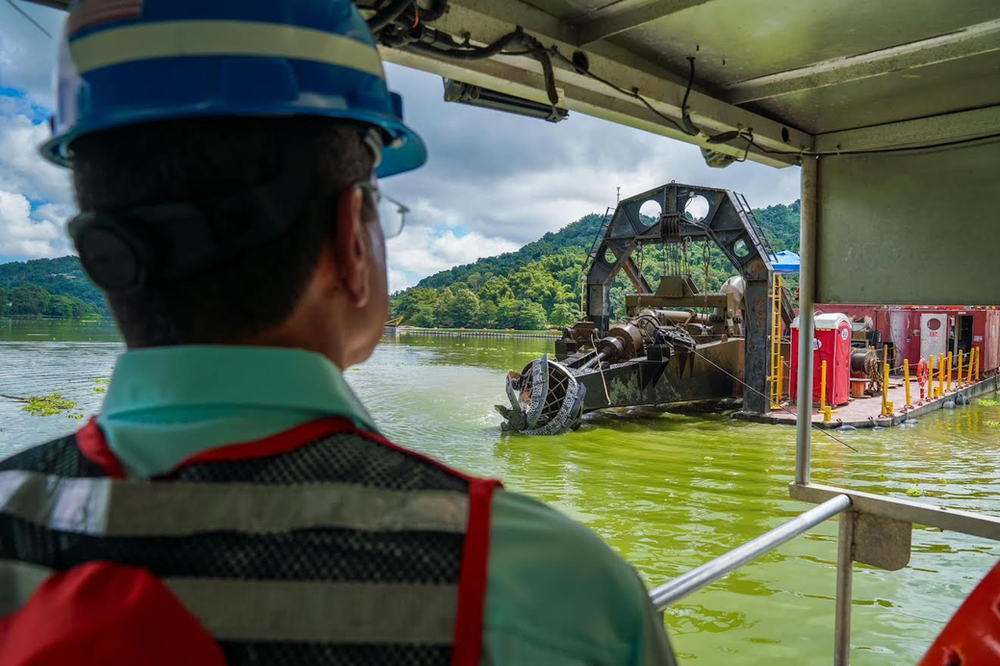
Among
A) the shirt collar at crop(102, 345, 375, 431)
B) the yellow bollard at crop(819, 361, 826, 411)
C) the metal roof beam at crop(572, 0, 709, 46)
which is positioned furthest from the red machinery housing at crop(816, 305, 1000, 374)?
the shirt collar at crop(102, 345, 375, 431)

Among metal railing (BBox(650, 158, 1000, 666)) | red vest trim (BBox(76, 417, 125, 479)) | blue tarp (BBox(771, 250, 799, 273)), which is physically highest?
blue tarp (BBox(771, 250, 799, 273))

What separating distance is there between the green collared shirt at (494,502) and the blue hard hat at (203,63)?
0.28 meters

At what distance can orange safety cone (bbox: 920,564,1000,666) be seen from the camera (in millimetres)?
1873

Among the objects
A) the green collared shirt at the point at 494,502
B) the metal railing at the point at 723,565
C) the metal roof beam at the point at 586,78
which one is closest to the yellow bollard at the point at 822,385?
the metal roof beam at the point at 586,78

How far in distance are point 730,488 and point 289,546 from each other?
34.8 feet

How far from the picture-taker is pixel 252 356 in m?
0.78

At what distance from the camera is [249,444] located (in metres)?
0.73

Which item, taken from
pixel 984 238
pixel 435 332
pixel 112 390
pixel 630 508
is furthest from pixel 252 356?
pixel 435 332

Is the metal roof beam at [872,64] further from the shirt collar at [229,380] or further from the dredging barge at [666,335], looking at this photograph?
the dredging barge at [666,335]

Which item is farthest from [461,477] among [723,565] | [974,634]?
[974,634]

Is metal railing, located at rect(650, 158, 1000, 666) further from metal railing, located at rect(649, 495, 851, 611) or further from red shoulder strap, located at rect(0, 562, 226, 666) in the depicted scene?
red shoulder strap, located at rect(0, 562, 226, 666)

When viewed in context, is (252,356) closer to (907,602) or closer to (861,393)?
(907,602)

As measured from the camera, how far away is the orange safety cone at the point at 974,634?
1873 mm

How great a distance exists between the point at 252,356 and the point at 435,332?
57427 millimetres
